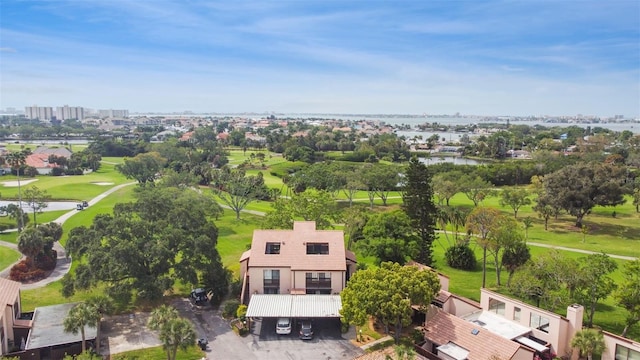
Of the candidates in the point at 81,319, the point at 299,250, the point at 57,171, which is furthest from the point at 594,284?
the point at 57,171

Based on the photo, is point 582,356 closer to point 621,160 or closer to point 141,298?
point 141,298

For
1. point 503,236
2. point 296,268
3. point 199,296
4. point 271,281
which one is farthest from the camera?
point 503,236

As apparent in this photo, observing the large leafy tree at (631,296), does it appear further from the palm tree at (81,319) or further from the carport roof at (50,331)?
the carport roof at (50,331)

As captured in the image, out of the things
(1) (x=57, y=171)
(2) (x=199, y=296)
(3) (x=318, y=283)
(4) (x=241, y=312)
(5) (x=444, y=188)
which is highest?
(5) (x=444, y=188)

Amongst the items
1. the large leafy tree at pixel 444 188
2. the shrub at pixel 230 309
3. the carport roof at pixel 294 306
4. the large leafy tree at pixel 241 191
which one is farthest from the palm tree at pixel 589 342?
the large leafy tree at pixel 241 191

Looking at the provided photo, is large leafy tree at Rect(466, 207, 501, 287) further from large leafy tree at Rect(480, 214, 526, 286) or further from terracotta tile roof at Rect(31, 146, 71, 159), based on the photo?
terracotta tile roof at Rect(31, 146, 71, 159)

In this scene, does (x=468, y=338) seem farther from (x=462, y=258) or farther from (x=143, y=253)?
(x=143, y=253)

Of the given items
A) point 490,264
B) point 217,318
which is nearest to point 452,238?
point 490,264
